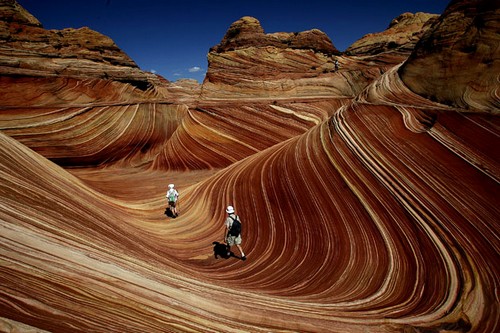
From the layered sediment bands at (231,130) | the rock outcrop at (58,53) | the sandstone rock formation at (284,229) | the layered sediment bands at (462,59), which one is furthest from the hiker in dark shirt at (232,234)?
the rock outcrop at (58,53)

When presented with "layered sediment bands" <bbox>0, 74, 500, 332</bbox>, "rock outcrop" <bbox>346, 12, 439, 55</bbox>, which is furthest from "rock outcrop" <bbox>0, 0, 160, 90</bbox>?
"rock outcrop" <bbox>346, 12, 439, 55</bbox>

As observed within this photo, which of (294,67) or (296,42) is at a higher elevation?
(296,42)

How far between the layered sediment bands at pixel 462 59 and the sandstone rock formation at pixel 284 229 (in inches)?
4.2

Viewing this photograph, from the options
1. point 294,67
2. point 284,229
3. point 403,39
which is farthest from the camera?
point 403,39

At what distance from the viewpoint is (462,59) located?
7934 millimetres

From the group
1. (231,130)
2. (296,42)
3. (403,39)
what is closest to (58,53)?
(231,130)

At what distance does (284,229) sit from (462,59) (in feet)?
22.9

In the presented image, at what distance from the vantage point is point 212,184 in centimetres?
1001

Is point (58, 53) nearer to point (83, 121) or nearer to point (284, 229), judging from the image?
point (83, 121)

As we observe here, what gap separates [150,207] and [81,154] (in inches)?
273

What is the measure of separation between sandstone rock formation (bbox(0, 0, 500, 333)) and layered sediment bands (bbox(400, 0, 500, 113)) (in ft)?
0.35

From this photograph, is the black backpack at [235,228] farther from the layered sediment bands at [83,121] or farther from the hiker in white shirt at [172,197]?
the layered sediment bands at [83,121]

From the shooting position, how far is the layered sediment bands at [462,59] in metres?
7.05

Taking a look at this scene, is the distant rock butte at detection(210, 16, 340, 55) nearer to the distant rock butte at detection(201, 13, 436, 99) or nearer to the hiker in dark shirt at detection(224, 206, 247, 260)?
the distant rock butte at detection(201, 13, 436, 99)
